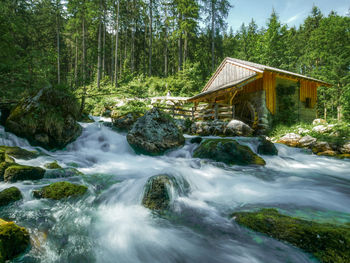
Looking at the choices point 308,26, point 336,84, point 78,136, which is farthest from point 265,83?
point 308,26

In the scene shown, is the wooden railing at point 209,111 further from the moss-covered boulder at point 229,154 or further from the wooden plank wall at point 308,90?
the moss-covered boulder at point 229,154

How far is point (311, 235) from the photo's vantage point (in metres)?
2.14

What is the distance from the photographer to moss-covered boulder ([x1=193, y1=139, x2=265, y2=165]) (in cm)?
693

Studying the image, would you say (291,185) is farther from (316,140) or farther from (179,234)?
(316,140)

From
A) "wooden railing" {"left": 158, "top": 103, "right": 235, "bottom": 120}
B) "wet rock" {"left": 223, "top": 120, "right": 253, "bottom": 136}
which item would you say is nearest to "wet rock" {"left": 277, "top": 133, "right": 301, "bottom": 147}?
"wet rock" {"left": 223, "top": 120, "right": 253, "bottom": 136}

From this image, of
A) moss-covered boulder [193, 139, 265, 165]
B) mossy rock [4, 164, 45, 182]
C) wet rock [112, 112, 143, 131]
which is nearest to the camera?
mossy rock [4, 164, 45, 182]

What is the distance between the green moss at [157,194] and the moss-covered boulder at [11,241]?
1.81 m

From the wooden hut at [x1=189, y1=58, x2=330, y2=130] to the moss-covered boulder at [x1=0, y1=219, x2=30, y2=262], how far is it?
12611 millimetres

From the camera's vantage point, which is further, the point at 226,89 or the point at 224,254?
the point at 226,89

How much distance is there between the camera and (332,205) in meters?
3.69

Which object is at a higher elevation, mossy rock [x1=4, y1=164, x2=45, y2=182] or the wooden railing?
the wooden railing

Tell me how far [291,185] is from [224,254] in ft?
12.3

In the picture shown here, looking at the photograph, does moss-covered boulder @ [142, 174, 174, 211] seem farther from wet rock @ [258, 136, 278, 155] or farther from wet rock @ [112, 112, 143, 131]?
wet rock @ [112, 112, 143, 131]

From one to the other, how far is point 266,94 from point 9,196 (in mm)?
14537
